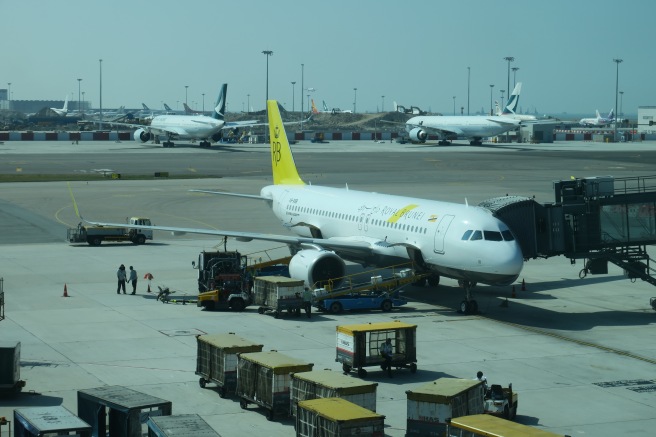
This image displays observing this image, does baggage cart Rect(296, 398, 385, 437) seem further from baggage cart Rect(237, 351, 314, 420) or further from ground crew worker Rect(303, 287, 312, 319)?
ground crew worker Rect(303, 287, 312, 319)

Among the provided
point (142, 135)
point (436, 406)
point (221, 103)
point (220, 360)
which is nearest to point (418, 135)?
point (221, 103)

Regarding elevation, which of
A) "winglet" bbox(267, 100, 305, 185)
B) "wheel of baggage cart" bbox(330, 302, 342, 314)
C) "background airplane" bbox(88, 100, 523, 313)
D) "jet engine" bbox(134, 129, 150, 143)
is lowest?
"wheel of baggage cart" bbox(330, 302, 342, 314)

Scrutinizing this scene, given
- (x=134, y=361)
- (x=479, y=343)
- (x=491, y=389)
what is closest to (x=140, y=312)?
(x=134, y=361)

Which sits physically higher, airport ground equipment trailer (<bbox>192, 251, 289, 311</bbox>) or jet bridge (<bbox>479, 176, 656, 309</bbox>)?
jet bridge (<bbox>479, 176, 656, 309</bbox>)

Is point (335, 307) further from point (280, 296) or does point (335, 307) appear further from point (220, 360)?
point (220, 360)

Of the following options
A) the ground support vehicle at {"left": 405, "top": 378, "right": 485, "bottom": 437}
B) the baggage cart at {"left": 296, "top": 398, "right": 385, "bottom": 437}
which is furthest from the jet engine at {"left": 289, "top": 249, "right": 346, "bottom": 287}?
the baggage cart at {"left": 296, "top": 398, "right": 385, "bottom": 437}

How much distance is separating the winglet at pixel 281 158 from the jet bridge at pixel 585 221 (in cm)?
1867

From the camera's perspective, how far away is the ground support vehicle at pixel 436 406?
27094mm

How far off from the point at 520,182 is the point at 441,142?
81.8 meters

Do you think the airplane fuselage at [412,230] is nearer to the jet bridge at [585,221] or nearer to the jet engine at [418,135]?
the jet bridge at [585,221]

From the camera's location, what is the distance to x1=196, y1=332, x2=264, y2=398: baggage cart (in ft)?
104

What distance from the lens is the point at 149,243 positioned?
6850 centimetres

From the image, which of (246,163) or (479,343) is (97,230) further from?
(246,163)

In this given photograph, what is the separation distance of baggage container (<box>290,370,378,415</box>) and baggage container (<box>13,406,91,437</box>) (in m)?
6.52
